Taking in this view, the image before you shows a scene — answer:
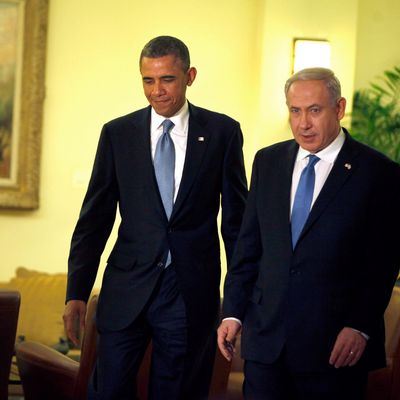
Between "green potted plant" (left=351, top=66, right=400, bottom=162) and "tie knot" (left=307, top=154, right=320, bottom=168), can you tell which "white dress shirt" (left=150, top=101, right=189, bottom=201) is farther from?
"green potted plant" (left=351, top=66, right=400, bottom=162)

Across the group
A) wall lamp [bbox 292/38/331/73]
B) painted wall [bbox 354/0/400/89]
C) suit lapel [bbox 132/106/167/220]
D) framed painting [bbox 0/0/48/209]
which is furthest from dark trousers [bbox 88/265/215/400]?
painted wall [bbox 354/0/400/89]

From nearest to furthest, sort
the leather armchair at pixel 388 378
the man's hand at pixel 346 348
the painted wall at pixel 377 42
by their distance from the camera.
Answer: the man's hand at pixel 346 348
the leather armchair at pixel 388 378
the painted wall at pixel 377 42

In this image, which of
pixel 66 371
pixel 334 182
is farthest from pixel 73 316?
pixel 66 371

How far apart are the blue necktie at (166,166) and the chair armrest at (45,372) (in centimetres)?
172

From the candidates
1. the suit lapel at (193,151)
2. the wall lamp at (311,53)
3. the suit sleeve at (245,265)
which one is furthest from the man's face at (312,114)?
the wall lamp at (311,53)

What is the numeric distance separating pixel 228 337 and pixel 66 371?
6.45 ft

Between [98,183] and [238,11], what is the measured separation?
162 inches

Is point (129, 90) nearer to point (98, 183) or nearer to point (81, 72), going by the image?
point (81, 72)

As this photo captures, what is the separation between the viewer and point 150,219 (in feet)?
11.8

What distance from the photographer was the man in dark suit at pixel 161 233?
3543 millimetres

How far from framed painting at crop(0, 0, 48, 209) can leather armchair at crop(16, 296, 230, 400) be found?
219 centimetres

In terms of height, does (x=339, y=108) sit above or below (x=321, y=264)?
above

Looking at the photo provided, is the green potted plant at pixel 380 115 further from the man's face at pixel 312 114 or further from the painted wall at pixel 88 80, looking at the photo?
the man's face at pixel 312 114

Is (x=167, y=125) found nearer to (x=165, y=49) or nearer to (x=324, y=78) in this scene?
(x=165, y=49)
